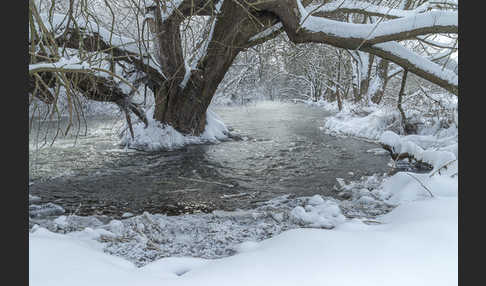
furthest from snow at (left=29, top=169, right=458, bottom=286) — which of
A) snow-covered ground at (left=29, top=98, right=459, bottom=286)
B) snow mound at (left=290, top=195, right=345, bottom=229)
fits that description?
snow mound at (left=290, top=195, right=345, bottom=229)

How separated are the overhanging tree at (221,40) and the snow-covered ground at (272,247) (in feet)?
6.15

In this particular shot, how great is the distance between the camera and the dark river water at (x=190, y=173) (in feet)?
14.3

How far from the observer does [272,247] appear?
86.7 inches

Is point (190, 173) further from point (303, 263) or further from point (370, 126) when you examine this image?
point (370, 126)

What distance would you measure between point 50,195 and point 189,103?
4637mm

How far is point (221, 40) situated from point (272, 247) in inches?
234

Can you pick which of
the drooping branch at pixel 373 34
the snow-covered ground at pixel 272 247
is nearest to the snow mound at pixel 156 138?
the drooping branch at pixel 373 34

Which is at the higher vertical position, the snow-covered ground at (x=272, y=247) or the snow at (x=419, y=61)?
the snow at (x=419, y=61)

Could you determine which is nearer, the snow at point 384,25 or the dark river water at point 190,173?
the dark river water at point 190,173

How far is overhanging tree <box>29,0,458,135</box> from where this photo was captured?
16.5 ft

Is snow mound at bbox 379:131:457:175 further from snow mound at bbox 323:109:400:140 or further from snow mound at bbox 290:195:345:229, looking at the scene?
snow mound at bbox 323:109:400:140

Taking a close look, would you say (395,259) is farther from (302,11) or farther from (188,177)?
(302,11)

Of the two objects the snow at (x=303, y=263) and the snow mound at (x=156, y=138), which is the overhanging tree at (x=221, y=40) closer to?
the snow mound at (x=156, y=138)

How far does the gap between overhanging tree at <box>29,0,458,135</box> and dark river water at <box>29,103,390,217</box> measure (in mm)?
1355
